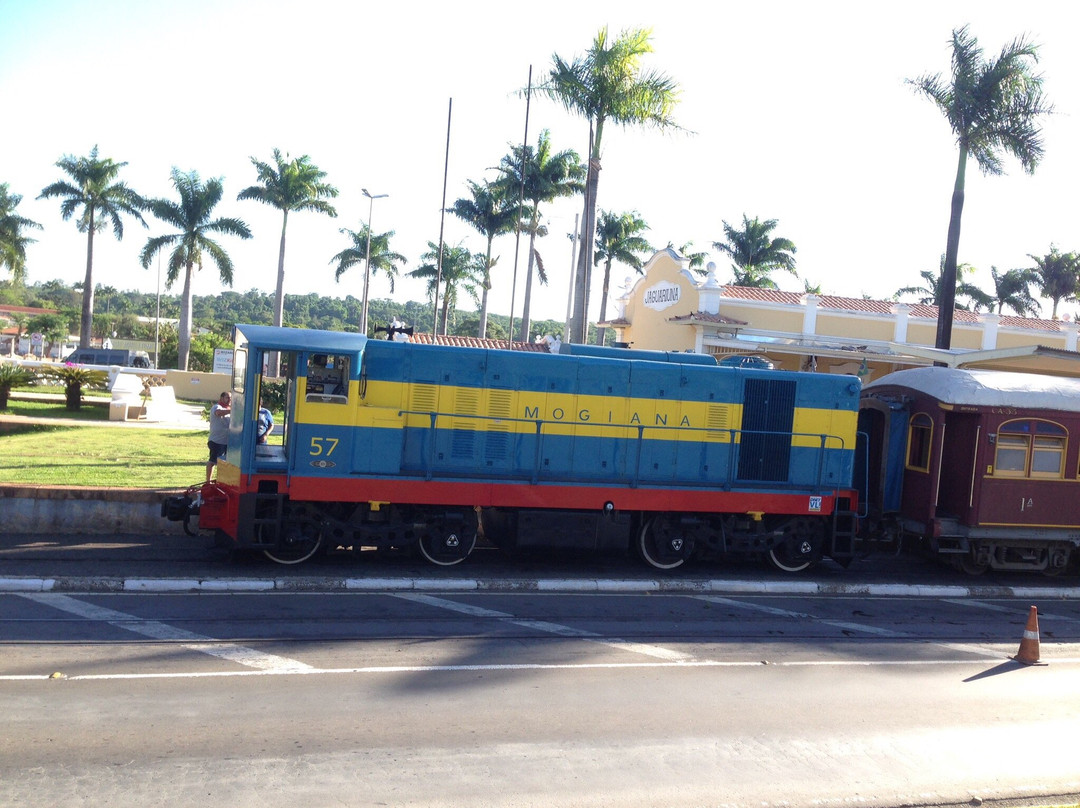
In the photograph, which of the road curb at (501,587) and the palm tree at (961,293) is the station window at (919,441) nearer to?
the road curb at (501,587)

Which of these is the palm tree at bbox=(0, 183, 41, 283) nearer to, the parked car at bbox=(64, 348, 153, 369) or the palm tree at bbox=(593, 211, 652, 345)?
the parked car at bbox=(64, 348, 153, 369)

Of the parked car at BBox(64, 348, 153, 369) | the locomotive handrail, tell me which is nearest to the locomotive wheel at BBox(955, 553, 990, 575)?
the locomotive handrail

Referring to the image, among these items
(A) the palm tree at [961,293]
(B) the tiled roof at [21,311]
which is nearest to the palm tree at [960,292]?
(A) the palm tree at [961,293]

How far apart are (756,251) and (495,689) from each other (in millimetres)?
47912

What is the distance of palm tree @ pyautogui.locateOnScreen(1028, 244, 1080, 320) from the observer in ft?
199

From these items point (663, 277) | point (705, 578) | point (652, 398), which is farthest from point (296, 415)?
point (663, 277)

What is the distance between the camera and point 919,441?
14305 millimetres

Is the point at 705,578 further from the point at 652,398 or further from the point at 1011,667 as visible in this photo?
the point at 1011,667

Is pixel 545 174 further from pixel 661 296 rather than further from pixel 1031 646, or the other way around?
pixel 1031 646

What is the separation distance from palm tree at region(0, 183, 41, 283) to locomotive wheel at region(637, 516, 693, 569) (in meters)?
62.0

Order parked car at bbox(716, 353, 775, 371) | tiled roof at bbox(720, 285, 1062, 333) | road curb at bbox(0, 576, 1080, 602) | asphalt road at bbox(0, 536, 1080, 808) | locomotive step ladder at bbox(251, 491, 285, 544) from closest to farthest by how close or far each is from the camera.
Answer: asphalt road at bbox(0, 536, 1080, 808) < road curb at bbox(0, 576, 1080, 602) < locomotive step ladder at bbox(251, 491, 285, 544) < parked car at bbox(716, 353, 775, 371) < tiled roof at bbox(720, 285, 1062, 333)

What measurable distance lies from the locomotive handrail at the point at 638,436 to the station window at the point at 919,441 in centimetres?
134

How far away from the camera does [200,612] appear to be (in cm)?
963

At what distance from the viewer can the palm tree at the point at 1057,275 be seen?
2391 inches
